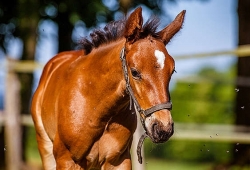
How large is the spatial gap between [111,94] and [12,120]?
15.1 ft

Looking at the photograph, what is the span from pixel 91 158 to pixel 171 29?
1.13m

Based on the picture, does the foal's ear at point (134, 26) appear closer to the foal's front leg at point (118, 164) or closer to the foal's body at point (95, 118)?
the foal's body at point (95, 118)

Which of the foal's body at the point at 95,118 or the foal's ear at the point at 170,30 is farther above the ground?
the foal's ear at the point at 170,30

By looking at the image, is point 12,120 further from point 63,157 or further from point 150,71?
point 150,71

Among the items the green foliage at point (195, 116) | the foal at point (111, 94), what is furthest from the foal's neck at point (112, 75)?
the green foliage at point (195, 116)

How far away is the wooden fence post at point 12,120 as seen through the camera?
29.9 feet

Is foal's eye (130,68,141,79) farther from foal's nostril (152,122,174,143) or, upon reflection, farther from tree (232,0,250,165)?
tree (232,0,250,165)

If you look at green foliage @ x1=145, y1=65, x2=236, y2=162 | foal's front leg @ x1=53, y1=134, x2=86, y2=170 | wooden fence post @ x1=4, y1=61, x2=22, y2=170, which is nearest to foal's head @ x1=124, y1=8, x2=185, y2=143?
foal's front leg @ x1=53, y1=134, x2=86, y2=170

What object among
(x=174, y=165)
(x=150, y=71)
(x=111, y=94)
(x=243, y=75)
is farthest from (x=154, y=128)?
(x=174, y=165)

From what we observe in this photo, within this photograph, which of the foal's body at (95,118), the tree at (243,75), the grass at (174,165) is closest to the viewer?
the foal's body at (95,118)

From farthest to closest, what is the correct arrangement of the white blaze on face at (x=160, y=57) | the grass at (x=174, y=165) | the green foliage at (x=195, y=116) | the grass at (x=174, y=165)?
the green foliage at (x=195, y=116), the grass at (x=174, y=165), the grass at (x=174, y=165), the white blaze on face at (x=160, y=57)

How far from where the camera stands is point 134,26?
4473 millimetres

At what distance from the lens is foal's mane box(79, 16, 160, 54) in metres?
4.54

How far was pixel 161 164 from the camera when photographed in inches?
653
